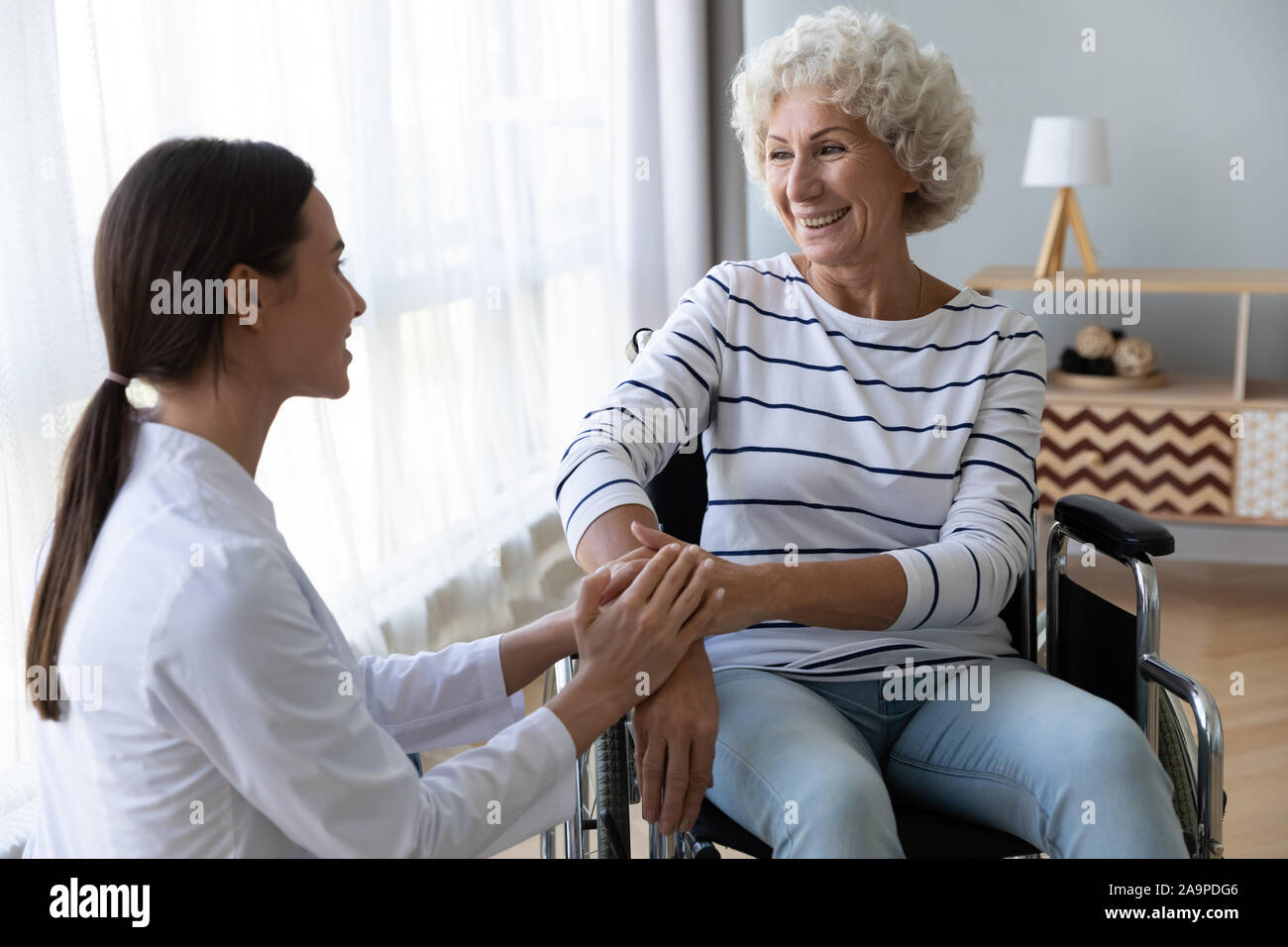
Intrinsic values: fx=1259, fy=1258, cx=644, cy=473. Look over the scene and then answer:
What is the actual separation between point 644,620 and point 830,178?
2.18ft

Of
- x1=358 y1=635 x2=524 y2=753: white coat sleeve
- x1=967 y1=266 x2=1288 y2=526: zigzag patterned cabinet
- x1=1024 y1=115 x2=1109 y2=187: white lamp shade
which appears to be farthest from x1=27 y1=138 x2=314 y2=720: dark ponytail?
x1=1024 y1=115 x2=1109 y2=187: white lamp shade

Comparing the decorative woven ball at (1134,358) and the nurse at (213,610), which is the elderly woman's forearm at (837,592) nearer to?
the nurse at (213,610)

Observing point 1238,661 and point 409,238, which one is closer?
point 409,238

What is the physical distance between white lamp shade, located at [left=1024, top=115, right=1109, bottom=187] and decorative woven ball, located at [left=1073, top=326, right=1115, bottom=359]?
42cm

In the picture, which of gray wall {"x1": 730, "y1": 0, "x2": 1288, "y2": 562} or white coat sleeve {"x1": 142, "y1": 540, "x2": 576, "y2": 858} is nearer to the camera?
white coat sleeve {"x1": 142, "y1": 540, "x2": 576, "y2": 858}

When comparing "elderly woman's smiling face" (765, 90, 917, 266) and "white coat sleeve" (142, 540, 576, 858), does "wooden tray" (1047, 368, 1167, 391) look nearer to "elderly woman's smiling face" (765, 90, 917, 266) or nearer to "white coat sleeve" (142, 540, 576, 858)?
A: "elderly woman's smiling face" (765, 90, 917, 266)

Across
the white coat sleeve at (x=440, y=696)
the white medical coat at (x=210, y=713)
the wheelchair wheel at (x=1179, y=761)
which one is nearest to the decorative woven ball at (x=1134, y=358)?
the wheelchair wheel at (x=1179, y=761)

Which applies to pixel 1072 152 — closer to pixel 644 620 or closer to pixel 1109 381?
pixel 1109 381

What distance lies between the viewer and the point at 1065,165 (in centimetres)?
355

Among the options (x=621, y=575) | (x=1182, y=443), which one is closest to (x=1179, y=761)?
(x=621, y=575)

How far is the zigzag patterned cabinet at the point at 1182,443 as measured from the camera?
3373 mm

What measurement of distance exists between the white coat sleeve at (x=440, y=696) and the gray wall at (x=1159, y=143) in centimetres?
283

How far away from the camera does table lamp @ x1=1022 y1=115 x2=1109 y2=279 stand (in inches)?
140
